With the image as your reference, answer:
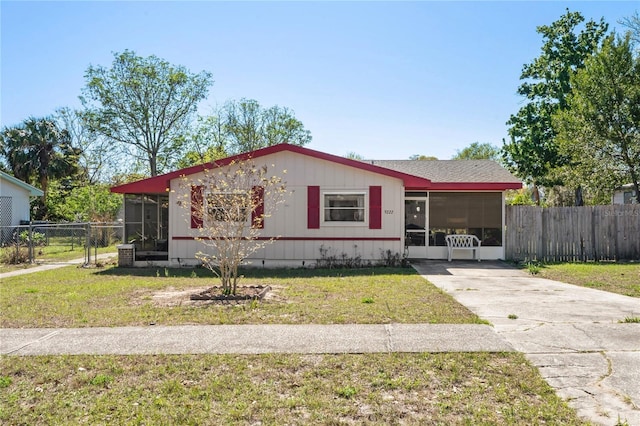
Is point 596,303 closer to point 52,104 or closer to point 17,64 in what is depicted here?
point 17,64

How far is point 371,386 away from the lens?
4238 mm

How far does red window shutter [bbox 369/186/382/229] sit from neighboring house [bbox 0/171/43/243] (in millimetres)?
19233

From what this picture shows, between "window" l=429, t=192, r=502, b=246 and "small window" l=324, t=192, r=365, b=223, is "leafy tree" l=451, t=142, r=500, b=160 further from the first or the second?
"small window" l=324, t=192, r=365, b=223

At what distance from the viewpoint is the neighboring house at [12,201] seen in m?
24.2

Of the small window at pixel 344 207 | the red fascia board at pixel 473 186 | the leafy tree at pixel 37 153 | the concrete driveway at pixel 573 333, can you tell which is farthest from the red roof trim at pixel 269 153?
the leafy tree at pixel 37 153

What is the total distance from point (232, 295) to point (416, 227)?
27.7 ft

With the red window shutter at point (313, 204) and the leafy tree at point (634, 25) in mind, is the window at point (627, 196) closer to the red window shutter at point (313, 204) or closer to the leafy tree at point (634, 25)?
the leafy tree at point (634, 25)

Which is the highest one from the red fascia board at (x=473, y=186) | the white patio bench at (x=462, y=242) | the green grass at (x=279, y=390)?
the red fascia board at (x=473, y=186)

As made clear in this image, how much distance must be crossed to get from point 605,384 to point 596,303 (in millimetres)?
4184

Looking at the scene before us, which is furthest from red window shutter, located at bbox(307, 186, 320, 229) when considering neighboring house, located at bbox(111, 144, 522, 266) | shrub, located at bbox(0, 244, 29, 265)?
shrub, located at bbox(0, 244, 29, 265)

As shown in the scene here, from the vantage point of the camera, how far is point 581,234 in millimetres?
14688

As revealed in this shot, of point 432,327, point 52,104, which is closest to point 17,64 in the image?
point 432,327

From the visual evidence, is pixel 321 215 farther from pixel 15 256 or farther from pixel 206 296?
pixel 15 256

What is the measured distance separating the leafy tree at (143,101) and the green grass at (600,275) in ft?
97.8
